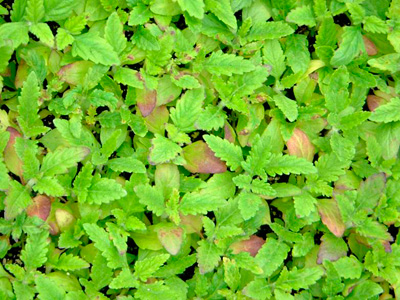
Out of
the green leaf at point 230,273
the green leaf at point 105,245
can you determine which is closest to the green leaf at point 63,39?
the green leaf at point 105,245

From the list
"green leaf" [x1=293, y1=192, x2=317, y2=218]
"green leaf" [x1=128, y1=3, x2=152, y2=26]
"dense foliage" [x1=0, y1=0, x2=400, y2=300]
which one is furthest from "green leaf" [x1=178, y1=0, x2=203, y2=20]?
"green leaf" [x1=293, y1=192, x2=317, y2=218]

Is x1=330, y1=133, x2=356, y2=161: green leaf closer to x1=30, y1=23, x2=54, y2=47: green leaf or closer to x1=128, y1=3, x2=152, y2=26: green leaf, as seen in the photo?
x1=128, y1=3, x2=152, y2=26: green leaf

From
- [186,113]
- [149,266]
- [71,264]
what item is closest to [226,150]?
[186,113]

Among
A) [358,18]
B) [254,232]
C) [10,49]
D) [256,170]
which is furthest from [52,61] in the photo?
[358,18]

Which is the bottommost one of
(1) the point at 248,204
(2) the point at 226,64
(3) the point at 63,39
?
(1) the point at 248,204

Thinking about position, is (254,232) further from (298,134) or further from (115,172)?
(115,172)

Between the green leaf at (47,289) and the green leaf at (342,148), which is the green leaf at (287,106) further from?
the green leaf at (47,289)

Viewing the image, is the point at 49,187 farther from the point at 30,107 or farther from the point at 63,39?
the point at 63,39
